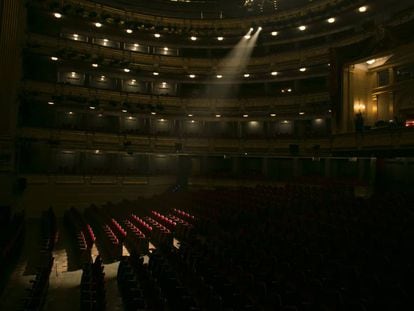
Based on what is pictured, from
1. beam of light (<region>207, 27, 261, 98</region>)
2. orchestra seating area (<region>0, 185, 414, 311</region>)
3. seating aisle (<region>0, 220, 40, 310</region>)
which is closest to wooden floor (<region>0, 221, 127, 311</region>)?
seating aisle (<region>0, 220, 40, 310</region>)

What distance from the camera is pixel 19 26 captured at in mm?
16656

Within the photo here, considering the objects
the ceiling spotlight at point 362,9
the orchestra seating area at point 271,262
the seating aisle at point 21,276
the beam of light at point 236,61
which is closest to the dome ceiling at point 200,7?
the beam of light at point 236,61

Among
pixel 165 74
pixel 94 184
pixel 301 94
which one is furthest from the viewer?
pixel 165 74

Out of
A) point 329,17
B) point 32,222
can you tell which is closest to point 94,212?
point 32,222

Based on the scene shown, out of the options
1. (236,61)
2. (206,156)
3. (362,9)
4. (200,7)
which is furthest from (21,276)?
(200,7)

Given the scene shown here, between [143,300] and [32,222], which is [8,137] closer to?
[32,222]

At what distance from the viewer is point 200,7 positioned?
23.1 m

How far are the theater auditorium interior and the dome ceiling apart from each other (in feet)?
0.39

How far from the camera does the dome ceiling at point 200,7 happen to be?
853 inches

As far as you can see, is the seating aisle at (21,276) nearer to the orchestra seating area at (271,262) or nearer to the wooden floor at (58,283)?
the wooden floor at (58,283)

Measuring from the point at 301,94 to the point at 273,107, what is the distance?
1.72 m

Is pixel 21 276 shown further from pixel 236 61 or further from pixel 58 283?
pixel 236 61

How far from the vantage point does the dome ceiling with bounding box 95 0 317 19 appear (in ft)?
71.1

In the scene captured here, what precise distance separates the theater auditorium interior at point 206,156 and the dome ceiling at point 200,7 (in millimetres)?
120
